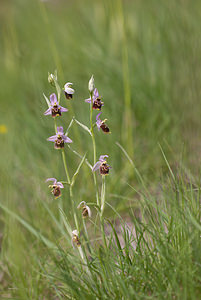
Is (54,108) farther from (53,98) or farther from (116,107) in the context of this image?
(116,107)

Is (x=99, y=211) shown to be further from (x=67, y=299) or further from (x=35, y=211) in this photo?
(x=35, y=211)

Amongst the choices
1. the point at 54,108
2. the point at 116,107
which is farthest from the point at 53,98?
the point at 116,107

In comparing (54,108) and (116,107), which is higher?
(116,107)

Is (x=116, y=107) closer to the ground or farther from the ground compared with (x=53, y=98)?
farther from the ground

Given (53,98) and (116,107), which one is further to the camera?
(116,107)

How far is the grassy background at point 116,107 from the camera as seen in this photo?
2.18 meters

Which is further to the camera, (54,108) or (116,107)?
(116,107)

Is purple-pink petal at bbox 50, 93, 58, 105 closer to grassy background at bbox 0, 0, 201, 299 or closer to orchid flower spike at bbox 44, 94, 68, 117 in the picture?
orchid flower spike at bbox 44, 94, 68, 117

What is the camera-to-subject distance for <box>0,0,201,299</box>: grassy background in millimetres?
2182

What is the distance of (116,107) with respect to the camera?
295 cm

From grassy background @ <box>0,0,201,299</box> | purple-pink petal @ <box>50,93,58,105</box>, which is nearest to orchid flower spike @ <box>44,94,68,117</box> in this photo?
purple-pink petal @ <box>50,93,58,105</box>

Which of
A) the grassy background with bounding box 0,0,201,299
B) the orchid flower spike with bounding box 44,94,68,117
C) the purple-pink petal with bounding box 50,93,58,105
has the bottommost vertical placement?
the orchid flower spike with bounding box 44,94,68,117

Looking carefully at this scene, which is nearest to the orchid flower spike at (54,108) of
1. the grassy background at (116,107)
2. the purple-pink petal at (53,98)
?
the purple-pink petal at (53,98)

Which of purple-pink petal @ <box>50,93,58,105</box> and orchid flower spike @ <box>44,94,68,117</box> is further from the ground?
purple-pink petal @ <box>50,93,58,105</box>
